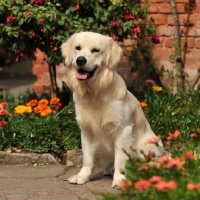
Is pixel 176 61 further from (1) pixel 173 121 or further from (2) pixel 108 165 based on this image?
(2) pixel 108 165

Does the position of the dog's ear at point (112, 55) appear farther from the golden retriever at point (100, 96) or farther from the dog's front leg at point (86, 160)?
the dog's front leg at point (86, 160)

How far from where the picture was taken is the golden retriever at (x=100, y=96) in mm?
5875

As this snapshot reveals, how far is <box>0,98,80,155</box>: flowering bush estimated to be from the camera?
6.96 m

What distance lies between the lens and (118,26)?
7926mm

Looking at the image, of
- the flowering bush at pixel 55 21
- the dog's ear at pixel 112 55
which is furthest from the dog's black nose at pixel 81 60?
the flowering bush at pixel 55 21

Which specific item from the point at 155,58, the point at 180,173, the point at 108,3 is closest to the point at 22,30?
the point at 108,3

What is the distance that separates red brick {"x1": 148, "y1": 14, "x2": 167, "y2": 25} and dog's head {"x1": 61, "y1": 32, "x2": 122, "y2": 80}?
10.5 ft

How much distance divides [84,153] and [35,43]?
2.39 metres

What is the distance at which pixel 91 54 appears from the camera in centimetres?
585

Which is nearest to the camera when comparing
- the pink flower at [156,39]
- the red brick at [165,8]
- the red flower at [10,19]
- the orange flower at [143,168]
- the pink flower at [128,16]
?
the orange flower at [143,168]

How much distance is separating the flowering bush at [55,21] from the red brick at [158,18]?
0.85 m

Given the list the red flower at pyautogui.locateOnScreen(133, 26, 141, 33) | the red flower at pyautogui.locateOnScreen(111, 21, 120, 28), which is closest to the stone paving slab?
the red flower at pyautogui.locateOnScreen(111, 21, 120, 28)

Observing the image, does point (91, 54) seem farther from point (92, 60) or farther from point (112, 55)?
point (112, 55)

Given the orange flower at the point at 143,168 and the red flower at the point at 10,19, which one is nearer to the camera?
the orange flower at the point at 143,168
